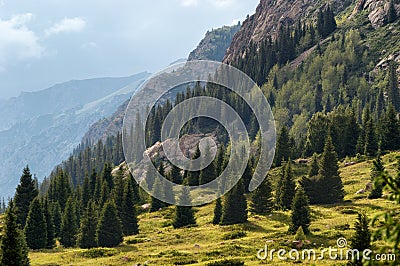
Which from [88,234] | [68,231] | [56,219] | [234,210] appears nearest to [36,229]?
[68,231]

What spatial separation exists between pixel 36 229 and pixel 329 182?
47.6 m

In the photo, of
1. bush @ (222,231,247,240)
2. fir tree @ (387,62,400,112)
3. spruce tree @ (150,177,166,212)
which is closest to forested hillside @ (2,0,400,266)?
bush @ (222,231,247,240)

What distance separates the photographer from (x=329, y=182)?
71500mm

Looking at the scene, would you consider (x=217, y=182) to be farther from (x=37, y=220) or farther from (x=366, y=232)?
(x=366, y=232)

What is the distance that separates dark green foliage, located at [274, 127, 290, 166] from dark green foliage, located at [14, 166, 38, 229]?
57.1m

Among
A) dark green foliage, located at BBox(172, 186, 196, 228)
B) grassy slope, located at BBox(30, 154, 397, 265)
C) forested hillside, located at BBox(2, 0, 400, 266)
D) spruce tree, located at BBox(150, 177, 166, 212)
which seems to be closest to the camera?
forested hillside, located at BBox(2, 0, 400, 266)

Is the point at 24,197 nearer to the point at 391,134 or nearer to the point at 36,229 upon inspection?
the point at 36,229

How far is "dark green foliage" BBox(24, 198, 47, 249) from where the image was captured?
73312 mm

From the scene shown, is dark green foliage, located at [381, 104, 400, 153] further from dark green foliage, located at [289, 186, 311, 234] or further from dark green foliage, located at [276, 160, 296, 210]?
dark green foliage, located at [289, 186, 311, 234]

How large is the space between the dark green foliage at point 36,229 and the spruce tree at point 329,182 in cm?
4515

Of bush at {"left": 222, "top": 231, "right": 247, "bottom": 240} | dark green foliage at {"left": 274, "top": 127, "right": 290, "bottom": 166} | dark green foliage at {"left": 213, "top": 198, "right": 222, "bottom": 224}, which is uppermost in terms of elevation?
dark green foliage at {"left": 274, "top": 127, "right": 290, "bottom": 166}

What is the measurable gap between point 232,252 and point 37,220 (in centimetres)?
3876

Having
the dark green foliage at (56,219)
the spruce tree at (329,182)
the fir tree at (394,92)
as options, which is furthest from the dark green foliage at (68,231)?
the fir tree at (394,92)

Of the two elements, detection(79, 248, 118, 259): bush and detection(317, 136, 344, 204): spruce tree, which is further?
detection(317, 136, 344, 204): spruce tree
